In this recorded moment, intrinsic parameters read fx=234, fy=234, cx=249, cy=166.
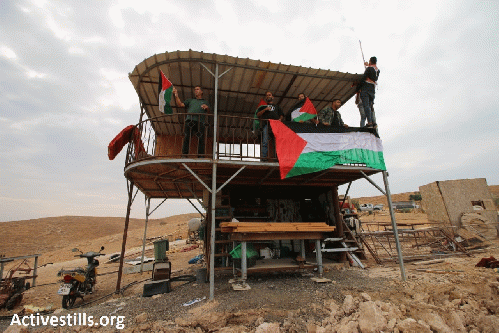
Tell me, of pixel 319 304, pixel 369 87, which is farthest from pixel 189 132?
pixel 369 87

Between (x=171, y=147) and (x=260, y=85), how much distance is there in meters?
4.86

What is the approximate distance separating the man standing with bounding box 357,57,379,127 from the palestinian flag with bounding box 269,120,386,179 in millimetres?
615

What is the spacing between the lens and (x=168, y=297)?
243 inches

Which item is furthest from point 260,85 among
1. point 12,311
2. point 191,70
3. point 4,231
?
point 4,231

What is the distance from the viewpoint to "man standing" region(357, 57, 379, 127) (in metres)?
7.88

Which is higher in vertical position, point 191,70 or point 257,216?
point 191,70

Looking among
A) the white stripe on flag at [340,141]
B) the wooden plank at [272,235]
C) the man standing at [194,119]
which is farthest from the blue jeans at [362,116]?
the man standing at [194,119]

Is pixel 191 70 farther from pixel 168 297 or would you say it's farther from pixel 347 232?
pixel 347 232

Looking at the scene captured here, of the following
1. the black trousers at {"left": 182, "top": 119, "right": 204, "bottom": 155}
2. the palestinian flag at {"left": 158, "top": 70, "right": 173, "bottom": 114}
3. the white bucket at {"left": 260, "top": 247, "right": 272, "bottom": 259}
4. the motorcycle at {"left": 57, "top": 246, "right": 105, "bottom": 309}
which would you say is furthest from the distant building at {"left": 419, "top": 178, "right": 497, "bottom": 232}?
the motorcycle at {"left": 57, "top": 246, "right": 105, "bottom": 309}

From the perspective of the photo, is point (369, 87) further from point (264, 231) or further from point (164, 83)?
point (164, 83)

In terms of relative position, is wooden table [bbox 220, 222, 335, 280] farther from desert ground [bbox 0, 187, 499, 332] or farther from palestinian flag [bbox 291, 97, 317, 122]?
palestinian flag [bbox 291, 97, 317, 122]

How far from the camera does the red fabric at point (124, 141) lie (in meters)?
7.39

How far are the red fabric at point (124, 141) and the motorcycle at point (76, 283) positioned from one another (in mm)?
3748

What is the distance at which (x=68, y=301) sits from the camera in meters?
7.11
